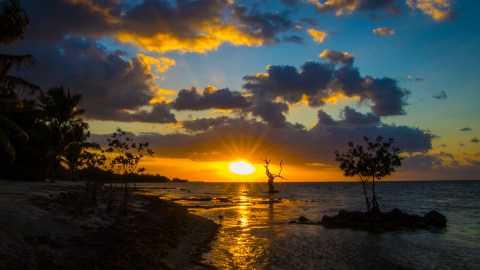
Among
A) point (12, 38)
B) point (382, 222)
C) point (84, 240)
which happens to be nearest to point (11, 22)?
point (12, 38)

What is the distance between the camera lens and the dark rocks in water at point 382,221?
34.5 m

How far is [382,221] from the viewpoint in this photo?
36.1 meters

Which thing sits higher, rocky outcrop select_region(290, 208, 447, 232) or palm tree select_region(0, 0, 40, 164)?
palm tree select_region(0, 0, 40, 164)

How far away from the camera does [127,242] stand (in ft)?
58.4

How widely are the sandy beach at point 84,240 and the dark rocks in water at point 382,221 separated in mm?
16325

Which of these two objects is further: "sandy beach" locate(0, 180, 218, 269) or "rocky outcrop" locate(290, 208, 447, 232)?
"rocky outcrop" locate(290, 208, 447, 232)

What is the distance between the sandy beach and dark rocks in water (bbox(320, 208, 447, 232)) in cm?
1633

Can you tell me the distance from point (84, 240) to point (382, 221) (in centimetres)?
2964

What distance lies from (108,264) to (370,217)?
30.0m

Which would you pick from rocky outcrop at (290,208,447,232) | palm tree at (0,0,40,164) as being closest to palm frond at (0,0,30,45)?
palm tree at (0,0,40,164)

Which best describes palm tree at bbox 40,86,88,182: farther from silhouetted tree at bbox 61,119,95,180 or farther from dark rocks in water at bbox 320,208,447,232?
dark rocks in water at bbox 320,208,447,232

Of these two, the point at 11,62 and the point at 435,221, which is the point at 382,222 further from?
the point at 11,62

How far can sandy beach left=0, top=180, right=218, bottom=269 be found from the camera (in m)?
13.1

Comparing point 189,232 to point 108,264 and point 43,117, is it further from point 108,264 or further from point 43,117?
point 43,117
